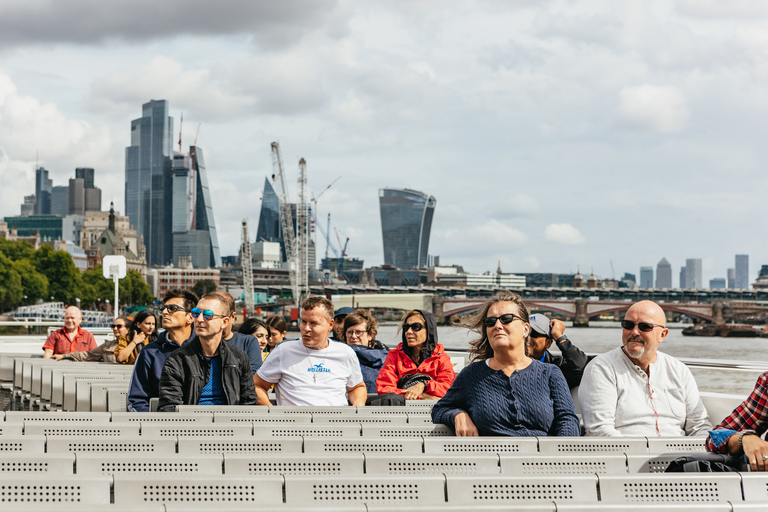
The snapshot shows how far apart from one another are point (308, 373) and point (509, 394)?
224 cm

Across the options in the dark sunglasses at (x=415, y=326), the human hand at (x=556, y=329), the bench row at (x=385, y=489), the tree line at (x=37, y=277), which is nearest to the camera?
the bench row at (x=385, y=489)

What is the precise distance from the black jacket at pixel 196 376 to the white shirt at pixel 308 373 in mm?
573

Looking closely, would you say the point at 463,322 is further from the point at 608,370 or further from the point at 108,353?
the point at 108,353

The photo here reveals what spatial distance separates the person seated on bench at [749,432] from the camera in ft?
12.7

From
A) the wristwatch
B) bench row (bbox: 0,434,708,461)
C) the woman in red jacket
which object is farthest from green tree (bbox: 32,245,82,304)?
the wristwatch

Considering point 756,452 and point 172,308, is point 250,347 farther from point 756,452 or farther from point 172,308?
point 756,452

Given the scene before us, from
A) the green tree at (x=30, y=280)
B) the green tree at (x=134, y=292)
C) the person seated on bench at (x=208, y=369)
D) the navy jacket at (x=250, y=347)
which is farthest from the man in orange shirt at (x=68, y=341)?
Result: the green tree at (x=134, y=292)

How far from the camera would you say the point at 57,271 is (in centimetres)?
9262

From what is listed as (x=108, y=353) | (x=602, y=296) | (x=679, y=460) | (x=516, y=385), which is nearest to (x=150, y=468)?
(x=516, y=385)

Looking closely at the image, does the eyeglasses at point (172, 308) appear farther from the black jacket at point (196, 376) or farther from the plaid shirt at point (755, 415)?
the plaid shirt at point (755, 415)

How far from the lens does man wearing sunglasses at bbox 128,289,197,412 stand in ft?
19.2

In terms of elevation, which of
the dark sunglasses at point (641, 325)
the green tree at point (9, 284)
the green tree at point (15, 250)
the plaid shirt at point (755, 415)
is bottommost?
the plaid shirt at point (755, 415)

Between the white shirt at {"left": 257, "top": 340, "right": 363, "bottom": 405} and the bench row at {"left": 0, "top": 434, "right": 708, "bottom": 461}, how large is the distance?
2387 millimetres

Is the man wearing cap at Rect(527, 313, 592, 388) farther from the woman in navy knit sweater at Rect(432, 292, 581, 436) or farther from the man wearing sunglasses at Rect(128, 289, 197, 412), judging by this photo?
the man wearing sunglasses at Rect(128, 289, 197, 412)
